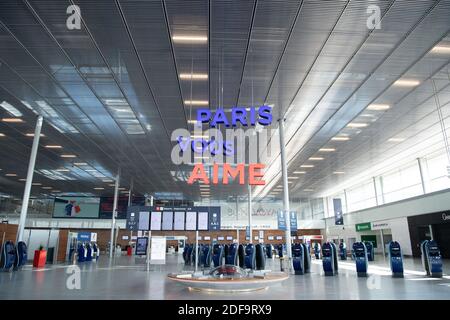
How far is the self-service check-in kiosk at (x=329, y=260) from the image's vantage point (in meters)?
11.9

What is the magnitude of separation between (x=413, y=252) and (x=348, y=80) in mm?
17436

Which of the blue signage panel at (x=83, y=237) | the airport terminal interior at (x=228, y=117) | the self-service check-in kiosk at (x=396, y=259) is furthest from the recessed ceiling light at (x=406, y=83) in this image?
the blue signage panel at (x=83, y=237)

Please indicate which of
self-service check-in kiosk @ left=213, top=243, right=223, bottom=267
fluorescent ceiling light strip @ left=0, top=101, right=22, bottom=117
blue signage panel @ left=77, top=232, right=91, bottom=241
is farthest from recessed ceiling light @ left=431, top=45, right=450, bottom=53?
blue signage panel @ left=77, top=232, right=91, bottom=241

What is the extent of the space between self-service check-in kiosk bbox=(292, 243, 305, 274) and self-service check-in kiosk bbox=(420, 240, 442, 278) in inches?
170

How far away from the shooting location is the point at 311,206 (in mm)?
44562

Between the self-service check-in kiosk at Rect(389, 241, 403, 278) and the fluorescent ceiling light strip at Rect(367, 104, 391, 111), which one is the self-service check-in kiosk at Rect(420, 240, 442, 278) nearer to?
the self-service check-in kiosk at Rect(389, 241, 403, 278)

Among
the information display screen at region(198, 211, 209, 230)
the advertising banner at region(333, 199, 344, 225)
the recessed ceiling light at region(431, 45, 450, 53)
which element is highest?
the recessed ceiling light at region(431, 45, 450, 53)

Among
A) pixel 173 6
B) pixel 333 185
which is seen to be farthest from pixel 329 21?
pixel 333 185

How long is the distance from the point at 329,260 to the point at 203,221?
508 cm

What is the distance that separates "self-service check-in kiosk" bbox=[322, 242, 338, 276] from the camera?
11.9 metres

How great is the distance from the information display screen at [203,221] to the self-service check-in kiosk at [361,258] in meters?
5.83

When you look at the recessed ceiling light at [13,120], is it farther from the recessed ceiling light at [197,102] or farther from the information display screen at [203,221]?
the information display screen at [203,221]

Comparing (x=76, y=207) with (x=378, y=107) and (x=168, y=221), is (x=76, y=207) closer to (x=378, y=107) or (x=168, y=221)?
(x=168, y=221)

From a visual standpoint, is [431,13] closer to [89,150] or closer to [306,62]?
[306,62]
